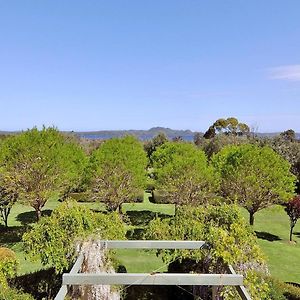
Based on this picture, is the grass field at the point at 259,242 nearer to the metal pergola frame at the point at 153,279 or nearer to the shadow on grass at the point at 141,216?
the shadow on grass at the point at 141,216

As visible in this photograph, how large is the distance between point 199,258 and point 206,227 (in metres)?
1.30

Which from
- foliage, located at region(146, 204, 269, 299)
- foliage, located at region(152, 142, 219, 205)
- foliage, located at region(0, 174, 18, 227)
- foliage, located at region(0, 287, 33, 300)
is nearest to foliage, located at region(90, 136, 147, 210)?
foliage, located at region(152, 142, 219, 205)

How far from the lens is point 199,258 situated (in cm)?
1084

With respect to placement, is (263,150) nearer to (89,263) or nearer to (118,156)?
(118,156)

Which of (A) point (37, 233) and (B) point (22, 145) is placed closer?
(A) point (37, 233)

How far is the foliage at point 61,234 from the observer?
438 inches

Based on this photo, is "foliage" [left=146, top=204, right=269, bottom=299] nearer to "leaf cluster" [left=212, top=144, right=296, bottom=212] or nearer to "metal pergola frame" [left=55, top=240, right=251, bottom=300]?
"metal pergola frame" [left=55, top=240, right=251, bottom=300]

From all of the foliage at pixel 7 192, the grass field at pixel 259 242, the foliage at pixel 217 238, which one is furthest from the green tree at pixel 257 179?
the foliage at pixel 7 192

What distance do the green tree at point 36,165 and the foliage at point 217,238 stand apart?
38.3ft

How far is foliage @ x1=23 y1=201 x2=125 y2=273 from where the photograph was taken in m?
11.1

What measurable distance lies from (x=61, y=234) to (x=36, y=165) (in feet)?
38.4

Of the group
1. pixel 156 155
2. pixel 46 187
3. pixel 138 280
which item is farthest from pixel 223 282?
pixel 156 155

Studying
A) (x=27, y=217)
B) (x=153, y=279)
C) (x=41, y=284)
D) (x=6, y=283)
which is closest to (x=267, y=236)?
(x=41, y=284)

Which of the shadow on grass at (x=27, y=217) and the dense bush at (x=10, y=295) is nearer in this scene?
the dense bush at (x=10, y=295)
